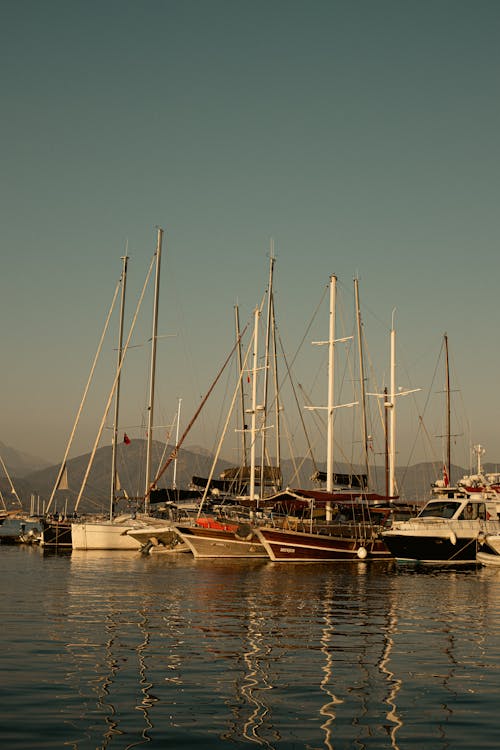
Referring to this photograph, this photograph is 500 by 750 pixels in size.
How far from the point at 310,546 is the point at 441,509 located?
7.81 m

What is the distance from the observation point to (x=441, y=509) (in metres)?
47.4

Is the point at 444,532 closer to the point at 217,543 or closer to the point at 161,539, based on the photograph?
the point at 217,543

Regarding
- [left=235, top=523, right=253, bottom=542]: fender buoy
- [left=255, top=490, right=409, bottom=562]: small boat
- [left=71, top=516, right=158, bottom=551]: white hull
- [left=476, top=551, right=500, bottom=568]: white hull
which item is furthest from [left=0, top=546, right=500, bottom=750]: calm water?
[left=71, top=516, right=158, bottom=551]: white hull

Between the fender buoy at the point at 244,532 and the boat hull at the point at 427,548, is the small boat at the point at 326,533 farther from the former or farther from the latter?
the boat hull at the point at 427,548

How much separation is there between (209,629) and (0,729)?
32.9ft

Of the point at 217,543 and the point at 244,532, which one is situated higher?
the point at 244,532

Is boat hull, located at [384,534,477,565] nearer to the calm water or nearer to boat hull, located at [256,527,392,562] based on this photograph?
boat hull, located at [256,527,392,562]

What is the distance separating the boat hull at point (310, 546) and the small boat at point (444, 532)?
175cm

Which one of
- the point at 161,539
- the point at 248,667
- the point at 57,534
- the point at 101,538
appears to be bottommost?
the point at 57,534

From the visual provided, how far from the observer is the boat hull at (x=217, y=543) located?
159ft

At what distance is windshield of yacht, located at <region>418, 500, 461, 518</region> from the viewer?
47.0 m

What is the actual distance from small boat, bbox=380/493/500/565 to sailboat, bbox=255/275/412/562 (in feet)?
6.32

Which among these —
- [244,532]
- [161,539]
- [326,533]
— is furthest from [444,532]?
[161,539]

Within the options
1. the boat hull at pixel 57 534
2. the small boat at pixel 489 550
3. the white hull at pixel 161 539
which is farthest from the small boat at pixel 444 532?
the boat hull at pixel 57 534
